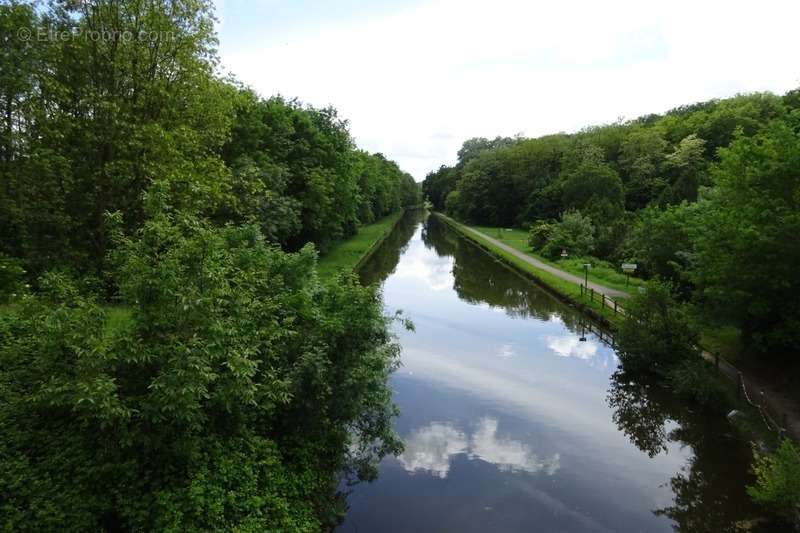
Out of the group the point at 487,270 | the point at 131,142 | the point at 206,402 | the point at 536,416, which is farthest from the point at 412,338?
the point at 487,270

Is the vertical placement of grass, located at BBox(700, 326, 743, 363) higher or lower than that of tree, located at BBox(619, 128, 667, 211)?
lower

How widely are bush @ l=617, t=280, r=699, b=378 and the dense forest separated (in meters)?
11.0

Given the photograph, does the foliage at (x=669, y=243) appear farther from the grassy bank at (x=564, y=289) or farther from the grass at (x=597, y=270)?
the grassy bank at (x=564, y=289)

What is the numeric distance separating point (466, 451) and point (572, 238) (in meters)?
34.2

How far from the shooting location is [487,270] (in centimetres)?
4378

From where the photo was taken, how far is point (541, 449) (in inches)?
531

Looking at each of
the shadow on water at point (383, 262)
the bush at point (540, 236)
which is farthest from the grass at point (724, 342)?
the bush at point (540, 236)

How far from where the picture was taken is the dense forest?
23.9 ft

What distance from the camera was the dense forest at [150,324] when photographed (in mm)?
7277

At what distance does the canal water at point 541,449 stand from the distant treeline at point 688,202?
4217mm

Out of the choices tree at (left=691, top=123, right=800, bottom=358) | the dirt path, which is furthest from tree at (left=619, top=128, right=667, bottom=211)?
tree at (left=691, top=123, right=800, bottom=358)

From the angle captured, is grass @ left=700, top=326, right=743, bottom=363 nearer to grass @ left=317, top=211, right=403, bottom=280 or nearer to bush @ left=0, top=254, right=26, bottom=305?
grass @ left=317, top=211, right=403, bottom=280

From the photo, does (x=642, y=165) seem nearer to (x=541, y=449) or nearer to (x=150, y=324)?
(x=541, y=449)

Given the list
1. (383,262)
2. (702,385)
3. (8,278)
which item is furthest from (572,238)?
(8,278)
